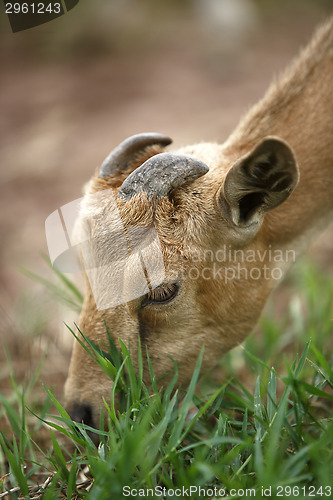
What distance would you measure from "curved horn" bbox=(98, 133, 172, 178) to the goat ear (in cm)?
85

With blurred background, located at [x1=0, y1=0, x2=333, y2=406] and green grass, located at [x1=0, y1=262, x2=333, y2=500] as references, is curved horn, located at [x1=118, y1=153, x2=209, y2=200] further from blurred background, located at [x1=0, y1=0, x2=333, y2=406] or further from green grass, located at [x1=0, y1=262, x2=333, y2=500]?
blurred background, located at [x1=0, y1=0, x2=333, y2=406]

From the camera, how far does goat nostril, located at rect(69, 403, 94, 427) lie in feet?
11.0

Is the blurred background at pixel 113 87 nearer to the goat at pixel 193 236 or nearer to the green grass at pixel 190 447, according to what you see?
the goat at pixel 193 236

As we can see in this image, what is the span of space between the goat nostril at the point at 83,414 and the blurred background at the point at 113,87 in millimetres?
2626

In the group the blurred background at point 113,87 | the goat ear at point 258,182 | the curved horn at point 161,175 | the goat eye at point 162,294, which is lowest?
the goat eye at point 162,294

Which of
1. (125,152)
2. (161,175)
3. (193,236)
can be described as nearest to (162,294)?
(193,236)

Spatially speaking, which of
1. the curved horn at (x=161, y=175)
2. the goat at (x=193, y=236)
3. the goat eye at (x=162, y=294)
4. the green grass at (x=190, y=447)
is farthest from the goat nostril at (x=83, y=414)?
the curved horn at (x=161, y=175)

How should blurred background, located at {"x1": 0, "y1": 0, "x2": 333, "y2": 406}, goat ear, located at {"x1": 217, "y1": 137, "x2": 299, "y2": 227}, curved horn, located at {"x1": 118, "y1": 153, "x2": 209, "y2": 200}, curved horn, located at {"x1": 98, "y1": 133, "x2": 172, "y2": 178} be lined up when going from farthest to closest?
1. blurred background, located at {"x1": 0, "y1": 0, "x2": 333, "y2": 406}
2. curved horn, located at {"x1": 98, "y1": 133, "x2": 172, "y2": 178}
3. curved horn, located at {"x1": 118, "y1": 153, "x2": 209, "y2": 200}
4. goat ear, located at {"x1": 217, "y1": 137, "x2": 299, "y2": 227}

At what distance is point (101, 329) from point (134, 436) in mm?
926

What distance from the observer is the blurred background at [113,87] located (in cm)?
803

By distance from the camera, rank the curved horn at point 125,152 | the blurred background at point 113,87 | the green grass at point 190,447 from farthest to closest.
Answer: the blurred background at point 113,87
the curved horn at point 125,152
the green grass at point 190,447

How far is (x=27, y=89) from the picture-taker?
10.9 meters

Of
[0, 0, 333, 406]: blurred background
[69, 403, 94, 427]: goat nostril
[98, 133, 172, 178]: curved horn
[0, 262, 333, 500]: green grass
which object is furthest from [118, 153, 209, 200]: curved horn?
[0, 0, 333, 406]: blurred background

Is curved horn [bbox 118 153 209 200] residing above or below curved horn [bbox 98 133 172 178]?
below
